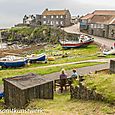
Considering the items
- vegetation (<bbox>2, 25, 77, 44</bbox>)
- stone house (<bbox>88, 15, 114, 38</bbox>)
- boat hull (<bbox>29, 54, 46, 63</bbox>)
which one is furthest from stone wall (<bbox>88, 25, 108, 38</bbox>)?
boat hull (<bbox>29, 54, 46, 63</bbox>)

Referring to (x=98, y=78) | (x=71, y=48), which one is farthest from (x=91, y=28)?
(x=98, y=78)

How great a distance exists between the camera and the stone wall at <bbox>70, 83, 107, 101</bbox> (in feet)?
49.9

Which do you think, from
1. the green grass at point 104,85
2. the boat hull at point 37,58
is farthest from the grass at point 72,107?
the boat hull at point 37,58

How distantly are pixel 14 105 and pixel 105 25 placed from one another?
2098 inches

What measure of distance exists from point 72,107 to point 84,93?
1.75 metres

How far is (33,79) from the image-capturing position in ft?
59.1

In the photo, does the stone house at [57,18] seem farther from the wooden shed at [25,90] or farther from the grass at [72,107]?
the grass at [72,107]

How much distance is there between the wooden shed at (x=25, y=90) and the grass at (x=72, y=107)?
0.48 m

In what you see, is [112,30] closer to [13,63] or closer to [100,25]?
[100,25]

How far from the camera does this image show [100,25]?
70.5 m

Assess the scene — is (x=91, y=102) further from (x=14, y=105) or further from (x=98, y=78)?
(x=14, y=105)

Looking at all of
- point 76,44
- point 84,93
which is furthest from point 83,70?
point 76,44

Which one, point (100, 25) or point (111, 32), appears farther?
point (100, 25)

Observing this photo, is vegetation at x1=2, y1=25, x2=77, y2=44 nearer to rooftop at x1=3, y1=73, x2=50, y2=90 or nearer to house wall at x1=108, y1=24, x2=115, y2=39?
house wall at x1=108, y1=24, x2=115, y2=39
